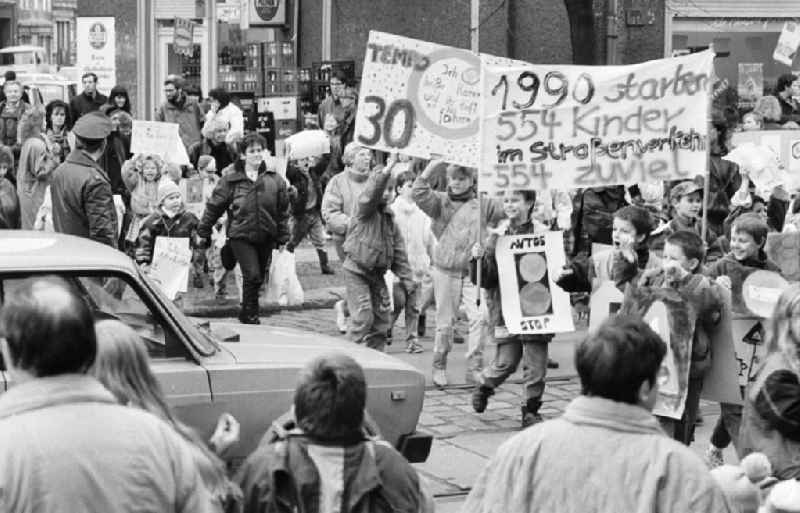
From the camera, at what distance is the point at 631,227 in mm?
8289

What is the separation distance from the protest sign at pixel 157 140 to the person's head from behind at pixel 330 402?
11.7 metres

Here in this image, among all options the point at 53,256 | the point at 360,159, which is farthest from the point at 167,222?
the point at 53,256

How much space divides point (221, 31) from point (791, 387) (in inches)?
872

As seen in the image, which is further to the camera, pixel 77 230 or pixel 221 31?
pixel 221 31

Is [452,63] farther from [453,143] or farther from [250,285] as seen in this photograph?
[250,285]

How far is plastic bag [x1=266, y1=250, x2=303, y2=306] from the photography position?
551 inches

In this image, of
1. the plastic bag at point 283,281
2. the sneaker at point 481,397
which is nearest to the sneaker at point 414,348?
the plastic bag at point 283,281

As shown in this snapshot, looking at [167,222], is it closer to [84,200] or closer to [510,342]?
[84,200]

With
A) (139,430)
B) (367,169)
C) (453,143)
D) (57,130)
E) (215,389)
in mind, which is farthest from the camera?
(57,130)

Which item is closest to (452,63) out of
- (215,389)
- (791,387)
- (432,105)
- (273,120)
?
(432,105)

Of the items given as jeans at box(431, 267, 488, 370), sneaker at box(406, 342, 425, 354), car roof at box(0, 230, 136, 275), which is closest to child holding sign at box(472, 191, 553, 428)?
jeans at box(431, 267, 488, 370)

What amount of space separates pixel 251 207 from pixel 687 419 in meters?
5.56

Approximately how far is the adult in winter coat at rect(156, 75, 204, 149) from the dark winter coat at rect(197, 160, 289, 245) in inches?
252

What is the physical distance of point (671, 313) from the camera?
25.1ft
